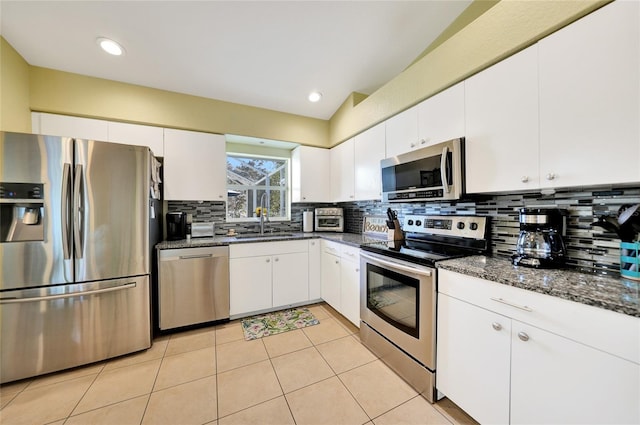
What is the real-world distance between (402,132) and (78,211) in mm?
2774

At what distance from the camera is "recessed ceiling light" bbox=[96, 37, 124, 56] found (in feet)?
6.51

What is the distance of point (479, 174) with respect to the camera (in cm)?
161

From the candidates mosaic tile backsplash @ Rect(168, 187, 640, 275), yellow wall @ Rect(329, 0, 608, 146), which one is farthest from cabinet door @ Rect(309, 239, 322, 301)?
yellow wall @ Rect(329, 0, 608, 146)

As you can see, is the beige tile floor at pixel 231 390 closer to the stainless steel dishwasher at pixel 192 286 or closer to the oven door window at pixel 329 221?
the stainless steel dishwasher at pixel 192 286

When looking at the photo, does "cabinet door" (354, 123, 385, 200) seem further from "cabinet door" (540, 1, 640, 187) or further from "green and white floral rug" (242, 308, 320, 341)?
"green and white floral rug" (242, 308, 320, 341)

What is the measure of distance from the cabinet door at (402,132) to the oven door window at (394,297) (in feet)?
3.63

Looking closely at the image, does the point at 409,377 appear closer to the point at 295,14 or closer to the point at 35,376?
the point at 35,376

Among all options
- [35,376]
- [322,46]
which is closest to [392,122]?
[322,46]

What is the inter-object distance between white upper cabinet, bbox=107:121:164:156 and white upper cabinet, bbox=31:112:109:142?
0.21 feet

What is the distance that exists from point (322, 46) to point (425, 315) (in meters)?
2.46

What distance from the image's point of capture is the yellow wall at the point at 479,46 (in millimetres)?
1233

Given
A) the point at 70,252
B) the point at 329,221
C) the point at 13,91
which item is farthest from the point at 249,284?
the point at 13,91

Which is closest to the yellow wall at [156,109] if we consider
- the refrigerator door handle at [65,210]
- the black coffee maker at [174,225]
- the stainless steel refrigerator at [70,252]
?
the stainless steel refrigerator at [70,252]

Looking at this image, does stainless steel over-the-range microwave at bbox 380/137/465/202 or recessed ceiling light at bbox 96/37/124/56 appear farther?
recessed ceiling light at bbox 96/37/124/56
